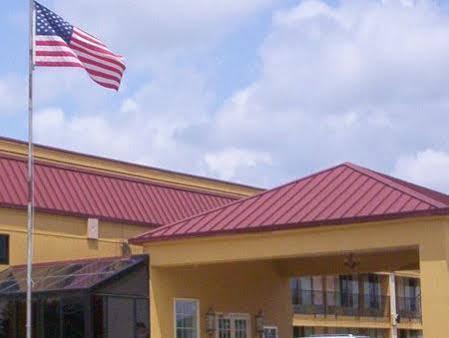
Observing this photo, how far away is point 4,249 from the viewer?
31.1m

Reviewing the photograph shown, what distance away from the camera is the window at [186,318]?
2920cm

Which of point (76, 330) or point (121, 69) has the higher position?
point (121, 69)

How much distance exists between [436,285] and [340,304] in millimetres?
41691

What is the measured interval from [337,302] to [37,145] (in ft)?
109

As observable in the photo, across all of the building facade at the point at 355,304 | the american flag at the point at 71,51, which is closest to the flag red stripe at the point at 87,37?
the american flag at the point at 71,51

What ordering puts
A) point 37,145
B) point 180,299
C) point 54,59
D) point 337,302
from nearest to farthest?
point 54,59 → point 180,299 → point 37,145 → point 337,302

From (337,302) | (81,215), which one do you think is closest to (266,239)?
(81,215)

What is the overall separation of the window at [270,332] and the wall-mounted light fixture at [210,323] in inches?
113

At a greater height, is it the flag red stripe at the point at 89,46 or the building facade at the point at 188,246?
the flag red stripe at the point at 89,46

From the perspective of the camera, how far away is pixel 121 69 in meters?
24.2

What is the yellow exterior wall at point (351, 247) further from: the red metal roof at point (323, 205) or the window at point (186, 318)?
the window at point (186, 318)

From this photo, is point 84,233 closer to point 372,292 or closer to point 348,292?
point 348,292

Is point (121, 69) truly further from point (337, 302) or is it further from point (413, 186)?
point (337, 302)

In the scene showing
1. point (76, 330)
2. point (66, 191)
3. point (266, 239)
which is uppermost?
point (66, 191)
